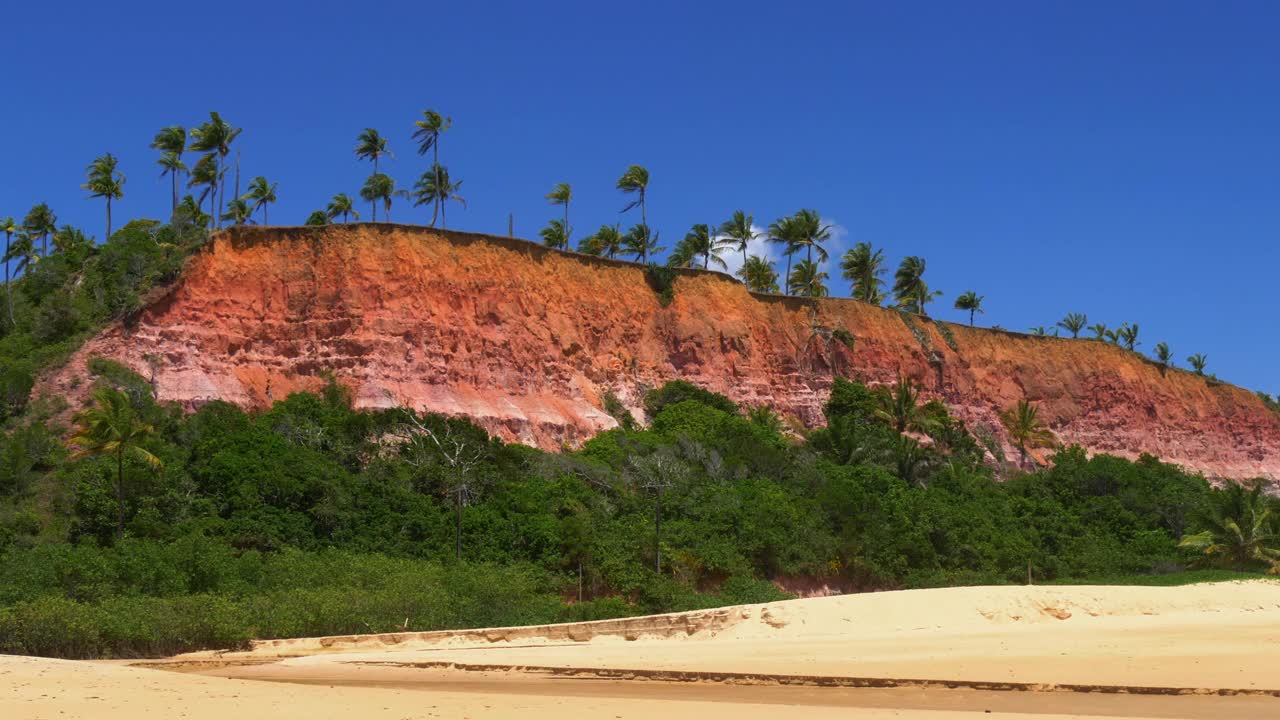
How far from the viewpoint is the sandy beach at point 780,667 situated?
45.3 ft

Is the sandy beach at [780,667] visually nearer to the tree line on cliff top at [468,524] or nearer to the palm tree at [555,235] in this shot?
the tree line on cliff top at [468,524]

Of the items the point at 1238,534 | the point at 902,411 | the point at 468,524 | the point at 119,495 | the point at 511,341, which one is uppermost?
the point at 511,341

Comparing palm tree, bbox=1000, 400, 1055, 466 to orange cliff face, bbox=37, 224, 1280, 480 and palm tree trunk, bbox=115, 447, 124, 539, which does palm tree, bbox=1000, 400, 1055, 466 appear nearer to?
orange cliff face, bbox=37, 224, 1280, 480

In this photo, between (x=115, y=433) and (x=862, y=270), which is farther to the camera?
(x=862, y=270)

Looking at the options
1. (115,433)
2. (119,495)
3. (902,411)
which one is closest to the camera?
(115,433)

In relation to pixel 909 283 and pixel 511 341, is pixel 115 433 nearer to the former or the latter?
pixel 511 341

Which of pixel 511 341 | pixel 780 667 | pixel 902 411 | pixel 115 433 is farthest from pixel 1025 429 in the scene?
pixel 780 667

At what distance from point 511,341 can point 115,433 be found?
18552mm

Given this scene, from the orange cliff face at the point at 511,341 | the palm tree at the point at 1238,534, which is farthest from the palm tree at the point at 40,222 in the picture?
the palm tree at the point at 1238,534

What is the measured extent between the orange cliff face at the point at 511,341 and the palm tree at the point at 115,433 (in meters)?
8.06

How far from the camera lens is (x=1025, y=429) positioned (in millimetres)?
58062

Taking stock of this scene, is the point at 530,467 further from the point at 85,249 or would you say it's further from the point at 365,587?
the point at 85,249

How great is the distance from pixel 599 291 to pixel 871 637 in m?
30.3

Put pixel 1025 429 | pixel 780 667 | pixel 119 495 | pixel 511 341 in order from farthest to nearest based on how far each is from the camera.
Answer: pixel 1025 429 < pixel 511 341 < pixel 119 495 < pixel 780 667
